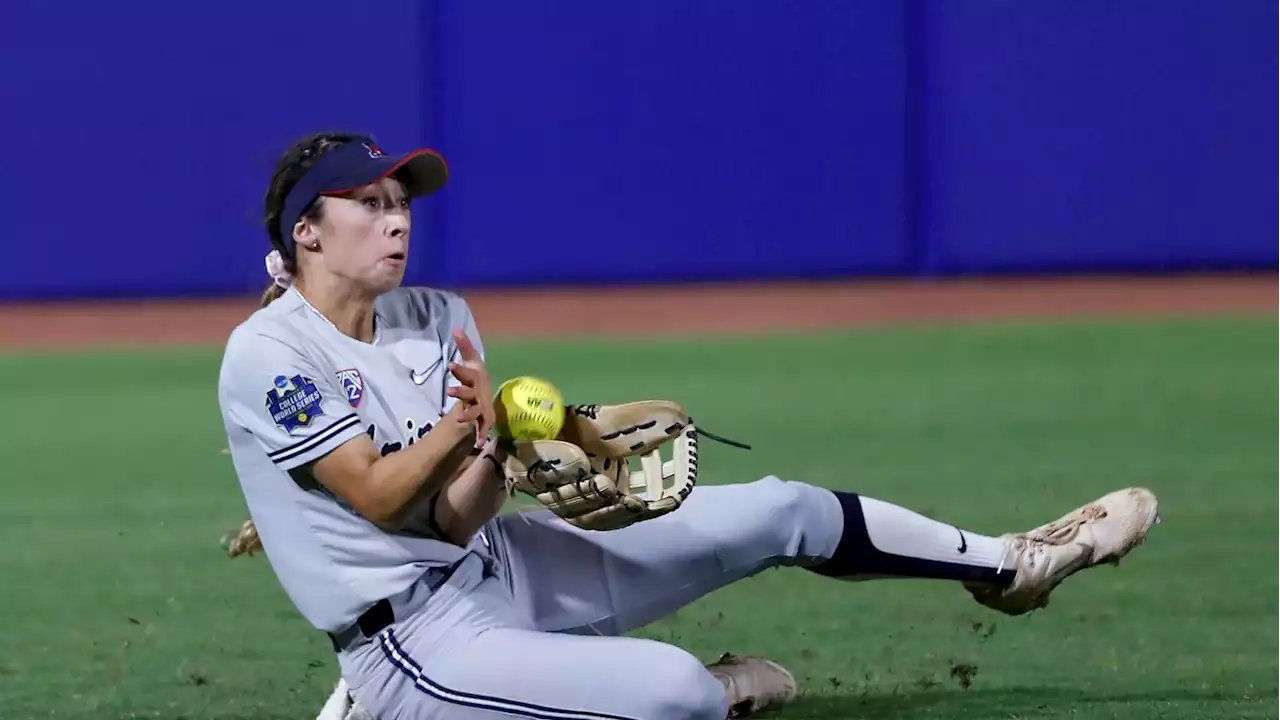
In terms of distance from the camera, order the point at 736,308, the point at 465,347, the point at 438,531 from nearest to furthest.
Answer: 1. the point at 465,347
2. the point at 438,531
3. the point at 736,308

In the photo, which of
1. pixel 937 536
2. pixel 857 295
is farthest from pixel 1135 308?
pixel 937 536

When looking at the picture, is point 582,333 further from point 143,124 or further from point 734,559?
point 734,559

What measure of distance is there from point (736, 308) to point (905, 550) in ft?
24.0

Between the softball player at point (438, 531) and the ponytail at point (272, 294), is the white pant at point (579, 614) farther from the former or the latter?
the ponytail at point (272, 294)

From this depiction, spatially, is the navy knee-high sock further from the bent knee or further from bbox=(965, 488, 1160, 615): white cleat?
the bent knee

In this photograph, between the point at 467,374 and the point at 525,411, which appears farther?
the point at 525,411

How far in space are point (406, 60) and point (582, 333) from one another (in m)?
2.38

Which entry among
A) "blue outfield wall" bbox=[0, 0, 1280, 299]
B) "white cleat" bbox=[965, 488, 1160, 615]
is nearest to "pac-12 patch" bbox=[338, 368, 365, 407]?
"white cleat" bbox=[965, 488, 1160, 615]

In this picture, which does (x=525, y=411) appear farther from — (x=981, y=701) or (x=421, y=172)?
(x=981, y=701)

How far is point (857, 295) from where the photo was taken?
11.0 m

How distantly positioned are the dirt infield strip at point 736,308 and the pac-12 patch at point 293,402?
268 inches

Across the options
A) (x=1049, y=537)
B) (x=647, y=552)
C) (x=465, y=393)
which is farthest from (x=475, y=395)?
(x=1049, y=537)

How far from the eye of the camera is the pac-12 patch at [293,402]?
2844 millimetres

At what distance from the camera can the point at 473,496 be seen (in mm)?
2900
